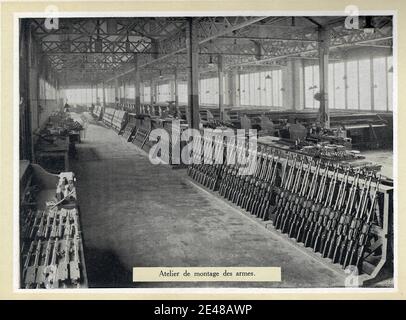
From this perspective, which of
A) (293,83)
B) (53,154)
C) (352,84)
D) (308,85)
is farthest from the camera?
(293,83)

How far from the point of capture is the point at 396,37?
461cm

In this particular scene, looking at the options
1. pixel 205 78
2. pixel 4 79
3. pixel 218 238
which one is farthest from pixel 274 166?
pixel 205 78

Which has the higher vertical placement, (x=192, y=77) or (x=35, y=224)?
(x=192, y=77)

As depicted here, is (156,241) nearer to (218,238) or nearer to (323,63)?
(218,238)

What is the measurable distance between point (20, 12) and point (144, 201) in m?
4.59

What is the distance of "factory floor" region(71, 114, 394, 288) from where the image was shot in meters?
5.22

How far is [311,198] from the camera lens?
6.05 m

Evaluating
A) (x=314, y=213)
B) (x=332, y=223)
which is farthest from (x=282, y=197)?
(x=332, y=223)

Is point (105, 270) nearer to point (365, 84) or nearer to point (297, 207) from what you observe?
point (297, 207)

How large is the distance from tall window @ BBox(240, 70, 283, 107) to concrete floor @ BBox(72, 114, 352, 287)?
64.7ft

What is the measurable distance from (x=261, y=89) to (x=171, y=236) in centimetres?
2555

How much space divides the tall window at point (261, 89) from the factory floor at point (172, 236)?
19.6 meters

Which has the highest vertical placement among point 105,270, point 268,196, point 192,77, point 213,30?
point 213,30

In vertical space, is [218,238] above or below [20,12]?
below
